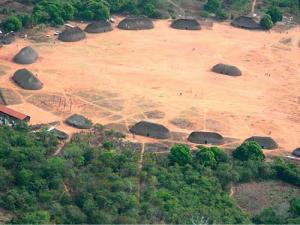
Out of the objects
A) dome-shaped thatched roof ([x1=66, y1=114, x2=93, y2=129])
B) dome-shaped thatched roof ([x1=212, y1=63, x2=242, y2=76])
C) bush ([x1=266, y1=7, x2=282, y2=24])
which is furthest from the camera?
bush ([x1=266, y1=7, x2=282, y2=24])

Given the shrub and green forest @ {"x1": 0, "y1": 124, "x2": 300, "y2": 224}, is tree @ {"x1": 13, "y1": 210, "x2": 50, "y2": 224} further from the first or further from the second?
the shrub

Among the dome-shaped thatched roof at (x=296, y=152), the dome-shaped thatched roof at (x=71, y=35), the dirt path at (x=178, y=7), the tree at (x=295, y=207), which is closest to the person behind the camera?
the tree at (x=295, y=207)

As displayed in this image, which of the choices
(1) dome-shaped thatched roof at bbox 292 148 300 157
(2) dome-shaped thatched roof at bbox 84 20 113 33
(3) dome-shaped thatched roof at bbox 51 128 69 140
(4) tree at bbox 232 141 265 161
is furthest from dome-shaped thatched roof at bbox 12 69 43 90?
(1) dome-shaped thatched roof at bbox 292 148 300 157

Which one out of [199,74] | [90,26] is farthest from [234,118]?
[90,26]

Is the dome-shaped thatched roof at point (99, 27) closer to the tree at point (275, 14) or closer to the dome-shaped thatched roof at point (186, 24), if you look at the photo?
the dome-shaped thatched roof at point (186, 24)

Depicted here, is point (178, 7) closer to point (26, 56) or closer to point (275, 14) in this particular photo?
point (275, 14)

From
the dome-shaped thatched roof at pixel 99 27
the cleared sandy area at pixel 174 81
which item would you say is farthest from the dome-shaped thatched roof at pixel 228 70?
the dome-shaped thatched roof at pixel 99 27

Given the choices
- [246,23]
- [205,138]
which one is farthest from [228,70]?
[205,138]
